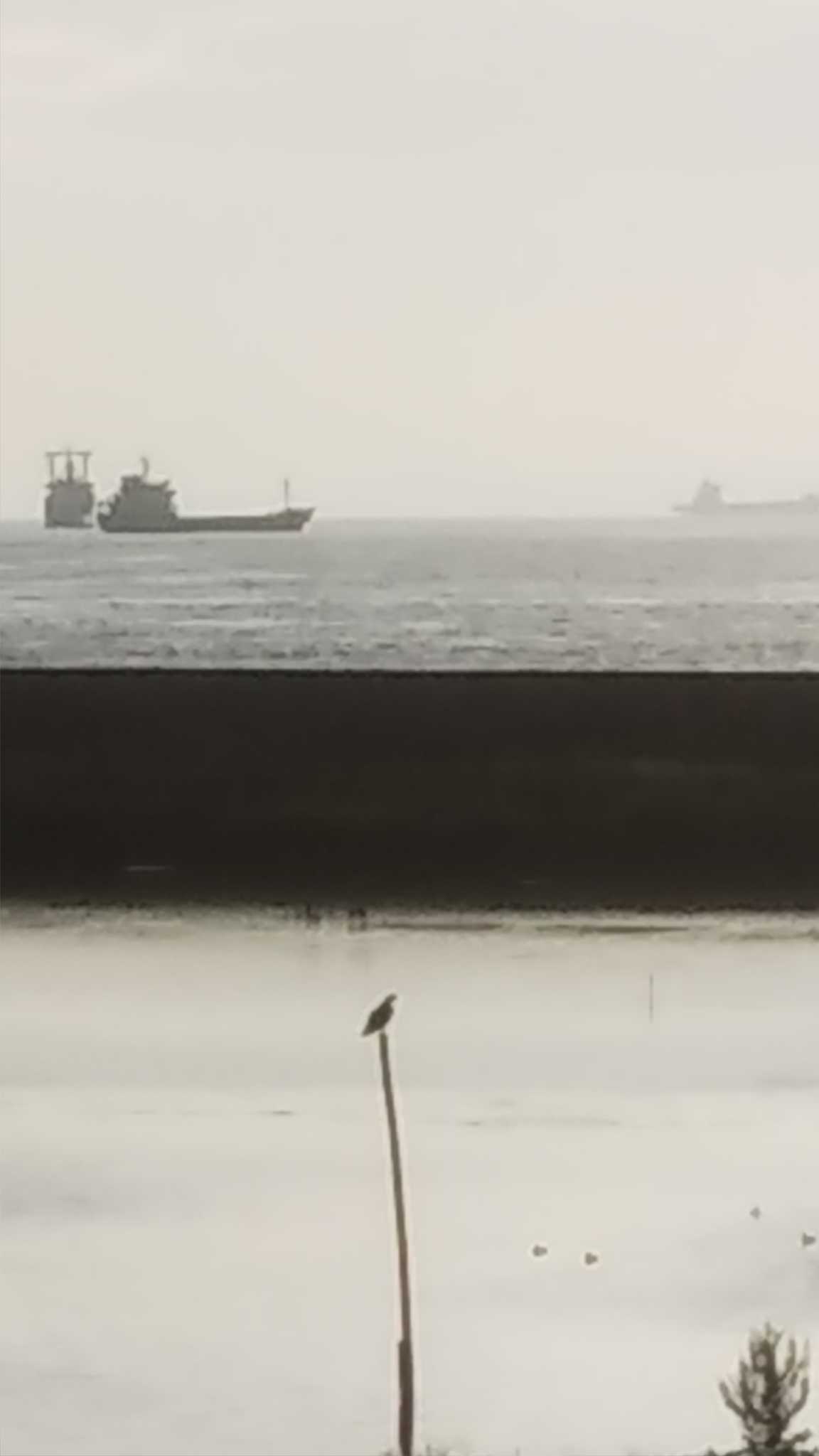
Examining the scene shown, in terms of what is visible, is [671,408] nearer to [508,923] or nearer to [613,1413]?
[508,923]

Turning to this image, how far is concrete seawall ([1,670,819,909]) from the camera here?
2.58 ft

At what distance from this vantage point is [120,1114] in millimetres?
847

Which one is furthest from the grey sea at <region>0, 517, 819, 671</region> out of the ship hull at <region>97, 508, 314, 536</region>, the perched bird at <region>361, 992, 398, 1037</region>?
the perched bird at <region>361, 992, 398, 1037</region>

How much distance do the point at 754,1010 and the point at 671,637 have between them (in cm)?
15

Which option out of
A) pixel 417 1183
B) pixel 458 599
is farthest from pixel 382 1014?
pixel 458 599

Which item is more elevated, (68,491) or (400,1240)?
(68,491)

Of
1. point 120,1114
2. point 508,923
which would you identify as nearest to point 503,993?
point 508,923

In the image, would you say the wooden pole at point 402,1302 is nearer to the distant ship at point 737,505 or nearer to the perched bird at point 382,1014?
the perched bird at point 382,1014

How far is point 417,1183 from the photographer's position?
84 cm

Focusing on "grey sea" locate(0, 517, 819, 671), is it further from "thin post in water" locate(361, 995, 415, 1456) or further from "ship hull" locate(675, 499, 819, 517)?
"thin post in water" locate(361, 995, 415, 1456)

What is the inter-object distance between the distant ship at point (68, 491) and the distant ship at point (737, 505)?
22 centimetres

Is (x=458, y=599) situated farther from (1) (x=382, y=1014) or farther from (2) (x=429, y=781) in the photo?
(1) (x=382, y=1014)

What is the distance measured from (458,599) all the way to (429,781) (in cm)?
7

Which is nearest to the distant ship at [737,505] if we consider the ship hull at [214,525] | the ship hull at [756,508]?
the ship hull at [756,508]
